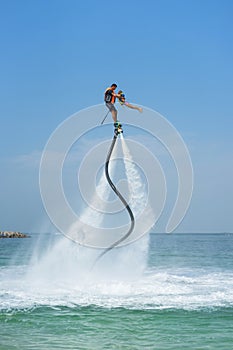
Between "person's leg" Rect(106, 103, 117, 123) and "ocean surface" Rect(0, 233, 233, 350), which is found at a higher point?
"person's leg" Rect(106, 103, 117, 123)

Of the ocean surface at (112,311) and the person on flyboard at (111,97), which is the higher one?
the person on flyboard at (111,97)

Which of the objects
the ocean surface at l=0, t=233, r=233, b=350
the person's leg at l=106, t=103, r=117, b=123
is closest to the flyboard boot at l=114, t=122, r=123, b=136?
the person's leg at l=106, t=103, r=117, b=123

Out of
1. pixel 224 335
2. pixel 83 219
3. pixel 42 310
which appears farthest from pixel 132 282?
pixel 224 335

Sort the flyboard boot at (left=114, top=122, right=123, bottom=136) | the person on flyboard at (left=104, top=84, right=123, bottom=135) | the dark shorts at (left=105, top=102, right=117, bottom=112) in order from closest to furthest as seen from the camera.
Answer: the person on flyboard at (left=104, top=84, right=123, bottom=135) → the dark shorts at (left=105, top=102, right=117, bottom=112) → the flyboard boot at (left=114, top=122, right=123, bottom=136)

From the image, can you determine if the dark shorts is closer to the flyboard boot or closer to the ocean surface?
the flyboard boot

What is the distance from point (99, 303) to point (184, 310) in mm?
3668

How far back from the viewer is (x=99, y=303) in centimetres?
1973

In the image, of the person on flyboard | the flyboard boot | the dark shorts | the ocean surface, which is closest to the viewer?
the person on flyboard

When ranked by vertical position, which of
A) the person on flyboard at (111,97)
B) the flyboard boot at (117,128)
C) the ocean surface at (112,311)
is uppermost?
the person on flyboard at (111,97)

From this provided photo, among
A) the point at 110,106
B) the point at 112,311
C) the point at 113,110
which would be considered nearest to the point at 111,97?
the point at 110,106

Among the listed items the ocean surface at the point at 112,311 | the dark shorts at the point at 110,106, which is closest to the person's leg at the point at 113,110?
the dark shorts at the point at 110,106

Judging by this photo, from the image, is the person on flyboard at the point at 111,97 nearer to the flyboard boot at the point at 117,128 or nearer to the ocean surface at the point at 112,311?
the flyboard boot at the point at 117,128

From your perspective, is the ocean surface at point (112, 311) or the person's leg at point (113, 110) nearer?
the person's leg at point (113, 110)

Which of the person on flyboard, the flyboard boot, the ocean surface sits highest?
the person on flyboard
